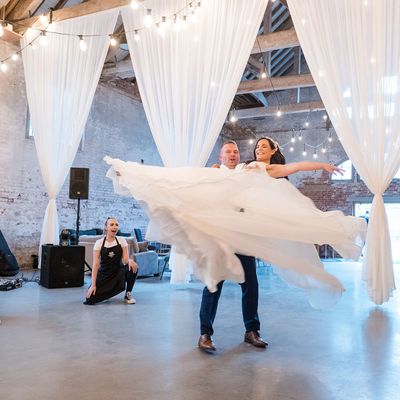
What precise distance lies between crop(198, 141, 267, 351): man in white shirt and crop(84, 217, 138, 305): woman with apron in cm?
191

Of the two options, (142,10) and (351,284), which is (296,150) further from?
(142,10)

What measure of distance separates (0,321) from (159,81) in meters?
3.57

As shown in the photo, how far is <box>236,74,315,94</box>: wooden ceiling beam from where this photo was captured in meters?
10.4

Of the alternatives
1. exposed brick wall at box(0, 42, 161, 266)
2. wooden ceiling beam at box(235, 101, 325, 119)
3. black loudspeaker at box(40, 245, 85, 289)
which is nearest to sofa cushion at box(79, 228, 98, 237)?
exposed brick wall at box(0, 42, 161, 266)

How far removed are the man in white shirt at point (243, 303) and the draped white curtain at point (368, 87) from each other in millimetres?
2109

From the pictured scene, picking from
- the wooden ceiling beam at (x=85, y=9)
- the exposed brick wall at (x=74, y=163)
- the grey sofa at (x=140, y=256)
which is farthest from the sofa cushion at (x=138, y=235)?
the wooden ceiling beam at (x=85, y=9)

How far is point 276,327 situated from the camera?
3.69m

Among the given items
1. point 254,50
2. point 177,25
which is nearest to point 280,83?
point 254,50

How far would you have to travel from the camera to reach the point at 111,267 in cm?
474

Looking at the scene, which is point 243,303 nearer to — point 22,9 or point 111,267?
point 111,267

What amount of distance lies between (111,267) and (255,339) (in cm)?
218

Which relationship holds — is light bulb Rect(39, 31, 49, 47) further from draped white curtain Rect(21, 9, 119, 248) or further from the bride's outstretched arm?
the bride's outstretched arm

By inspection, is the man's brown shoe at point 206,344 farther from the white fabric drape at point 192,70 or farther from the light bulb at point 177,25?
the light bulb at point 177,25

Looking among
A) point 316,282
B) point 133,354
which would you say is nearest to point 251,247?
point 316,282
